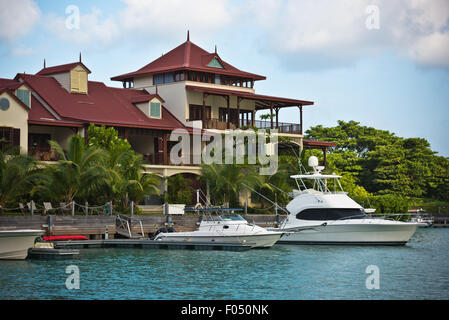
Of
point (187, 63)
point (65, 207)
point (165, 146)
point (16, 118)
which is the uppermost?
point (187, 63)

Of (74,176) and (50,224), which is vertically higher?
(74,176)

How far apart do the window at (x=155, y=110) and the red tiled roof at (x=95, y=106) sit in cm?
53

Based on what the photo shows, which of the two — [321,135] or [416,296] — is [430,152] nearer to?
[321,135]

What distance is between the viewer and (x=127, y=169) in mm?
42812

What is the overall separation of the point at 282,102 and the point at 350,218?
2027 cm

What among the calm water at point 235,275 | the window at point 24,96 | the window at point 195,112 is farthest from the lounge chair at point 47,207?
the window at point 195,112

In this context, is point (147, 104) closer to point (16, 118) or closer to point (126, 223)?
point (16, 118)

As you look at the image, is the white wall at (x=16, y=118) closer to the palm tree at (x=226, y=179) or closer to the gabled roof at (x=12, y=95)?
the gabled roof at (x=12, y=95)

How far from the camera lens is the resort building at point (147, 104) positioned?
Result: 45.6 meters

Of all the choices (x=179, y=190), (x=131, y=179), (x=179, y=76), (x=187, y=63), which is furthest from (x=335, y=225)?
(x=179, y=76)

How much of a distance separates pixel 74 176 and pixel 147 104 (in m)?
13.7

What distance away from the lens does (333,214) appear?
125 feet

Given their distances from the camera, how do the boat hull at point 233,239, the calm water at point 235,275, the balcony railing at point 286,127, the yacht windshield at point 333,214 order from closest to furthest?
the calm water at point 235,275, the boat hull at point 233,239, the yacht windshield at point 333,214, the balcony railing at point 286,127

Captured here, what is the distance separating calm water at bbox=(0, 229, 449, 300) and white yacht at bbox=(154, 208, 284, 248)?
0.73m
